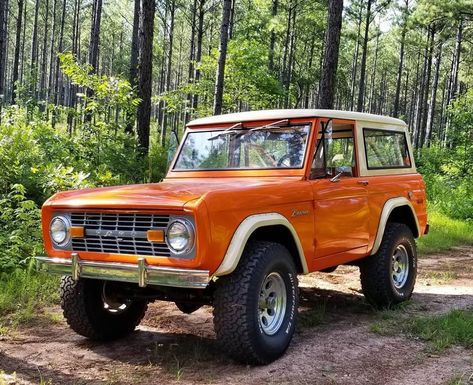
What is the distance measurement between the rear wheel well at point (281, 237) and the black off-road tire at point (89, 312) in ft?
4.98

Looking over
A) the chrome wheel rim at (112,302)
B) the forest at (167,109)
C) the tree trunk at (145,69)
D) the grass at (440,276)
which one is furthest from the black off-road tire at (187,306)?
Answer: the tree trunk at (145,69)

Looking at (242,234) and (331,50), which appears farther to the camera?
(331,50)

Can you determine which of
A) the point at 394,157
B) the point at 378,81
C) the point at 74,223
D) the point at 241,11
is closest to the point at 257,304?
the point at 74,223

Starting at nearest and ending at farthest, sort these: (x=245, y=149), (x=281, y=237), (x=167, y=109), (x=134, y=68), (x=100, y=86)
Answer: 1. (x=281, y=237)
2. (x=245, y=149)
3. (x=100, y=86)
4. (x=167, y=109)
5. (x=134, y=68)

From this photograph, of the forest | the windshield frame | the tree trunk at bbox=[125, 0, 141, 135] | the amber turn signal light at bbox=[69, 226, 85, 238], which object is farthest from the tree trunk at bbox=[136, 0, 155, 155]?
the amber turn signal light at bbox=[69, 226, 85, 238]

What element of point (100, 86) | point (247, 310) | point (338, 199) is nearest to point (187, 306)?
point (247, 310)

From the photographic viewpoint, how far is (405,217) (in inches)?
254

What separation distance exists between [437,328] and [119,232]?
3.13m

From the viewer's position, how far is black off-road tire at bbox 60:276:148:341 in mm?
4523

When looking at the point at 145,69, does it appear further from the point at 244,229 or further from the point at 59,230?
the point at 244,229

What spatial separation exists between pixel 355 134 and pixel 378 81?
66.1m

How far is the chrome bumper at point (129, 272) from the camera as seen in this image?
3.54m

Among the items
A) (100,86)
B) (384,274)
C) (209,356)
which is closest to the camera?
(209,356)

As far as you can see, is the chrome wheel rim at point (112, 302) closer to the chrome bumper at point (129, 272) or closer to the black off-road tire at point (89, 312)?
the black off-road tire at point (89, 312)
